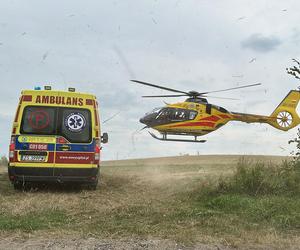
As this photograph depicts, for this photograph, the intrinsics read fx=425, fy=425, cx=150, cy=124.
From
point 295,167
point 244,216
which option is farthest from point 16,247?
point 295,167

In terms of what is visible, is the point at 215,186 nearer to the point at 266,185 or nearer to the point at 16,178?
the point at 266,185

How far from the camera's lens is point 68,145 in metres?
11.4

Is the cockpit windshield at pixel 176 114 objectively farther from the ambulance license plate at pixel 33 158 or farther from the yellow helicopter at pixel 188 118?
the ambulance license plate at pixel 33 158

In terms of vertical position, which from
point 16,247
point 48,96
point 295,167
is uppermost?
point 48,96

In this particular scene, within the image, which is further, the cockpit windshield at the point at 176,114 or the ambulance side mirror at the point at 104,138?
the cockpit windshield at the point at 176,114

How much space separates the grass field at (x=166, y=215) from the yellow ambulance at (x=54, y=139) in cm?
54

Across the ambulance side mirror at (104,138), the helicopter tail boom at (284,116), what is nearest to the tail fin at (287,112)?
the helicopter tail boom at (284,116)

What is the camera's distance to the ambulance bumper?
36.4 ft

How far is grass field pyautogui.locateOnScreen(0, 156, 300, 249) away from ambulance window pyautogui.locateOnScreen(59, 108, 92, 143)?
4.88 feet

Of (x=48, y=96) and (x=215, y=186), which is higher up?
(x=48, y=96)

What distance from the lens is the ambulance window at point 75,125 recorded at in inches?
453

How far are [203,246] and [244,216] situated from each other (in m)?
2.30

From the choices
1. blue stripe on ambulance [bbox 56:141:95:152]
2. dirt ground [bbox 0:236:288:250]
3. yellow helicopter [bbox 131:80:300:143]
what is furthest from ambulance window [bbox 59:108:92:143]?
yellow helicopter [bbox 131:80:300:143]

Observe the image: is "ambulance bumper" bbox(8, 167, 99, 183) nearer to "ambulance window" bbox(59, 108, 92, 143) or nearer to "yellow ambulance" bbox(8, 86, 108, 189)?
"yellow ambulance" bbox(8, 86, 108, 189)
